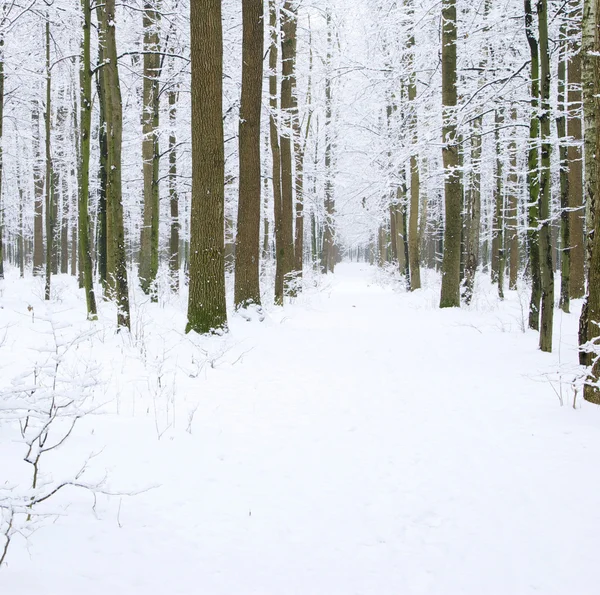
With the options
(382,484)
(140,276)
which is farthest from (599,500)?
(140,276)

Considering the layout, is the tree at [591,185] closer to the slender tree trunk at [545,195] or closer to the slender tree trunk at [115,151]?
the slender tree trunk at [545,195]

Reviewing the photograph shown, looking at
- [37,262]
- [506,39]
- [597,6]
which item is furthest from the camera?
[37,262]

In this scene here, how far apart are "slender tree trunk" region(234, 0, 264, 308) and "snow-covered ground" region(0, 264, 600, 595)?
3.77 metres

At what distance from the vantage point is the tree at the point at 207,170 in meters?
6.84

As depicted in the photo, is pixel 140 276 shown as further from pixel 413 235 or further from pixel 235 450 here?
pixel 235 450

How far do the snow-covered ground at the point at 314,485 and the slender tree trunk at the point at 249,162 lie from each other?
148 inches

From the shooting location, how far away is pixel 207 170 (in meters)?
6.91

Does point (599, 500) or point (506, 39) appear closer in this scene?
point (599, 500)

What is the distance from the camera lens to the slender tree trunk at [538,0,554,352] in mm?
6020

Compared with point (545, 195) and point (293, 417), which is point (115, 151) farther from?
point (545, 195)

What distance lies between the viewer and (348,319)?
35.9 feet

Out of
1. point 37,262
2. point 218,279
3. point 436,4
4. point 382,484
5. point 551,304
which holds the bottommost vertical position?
point 382,484

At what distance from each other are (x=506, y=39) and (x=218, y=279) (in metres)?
8.09

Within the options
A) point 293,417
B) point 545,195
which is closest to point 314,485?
point 293,417
